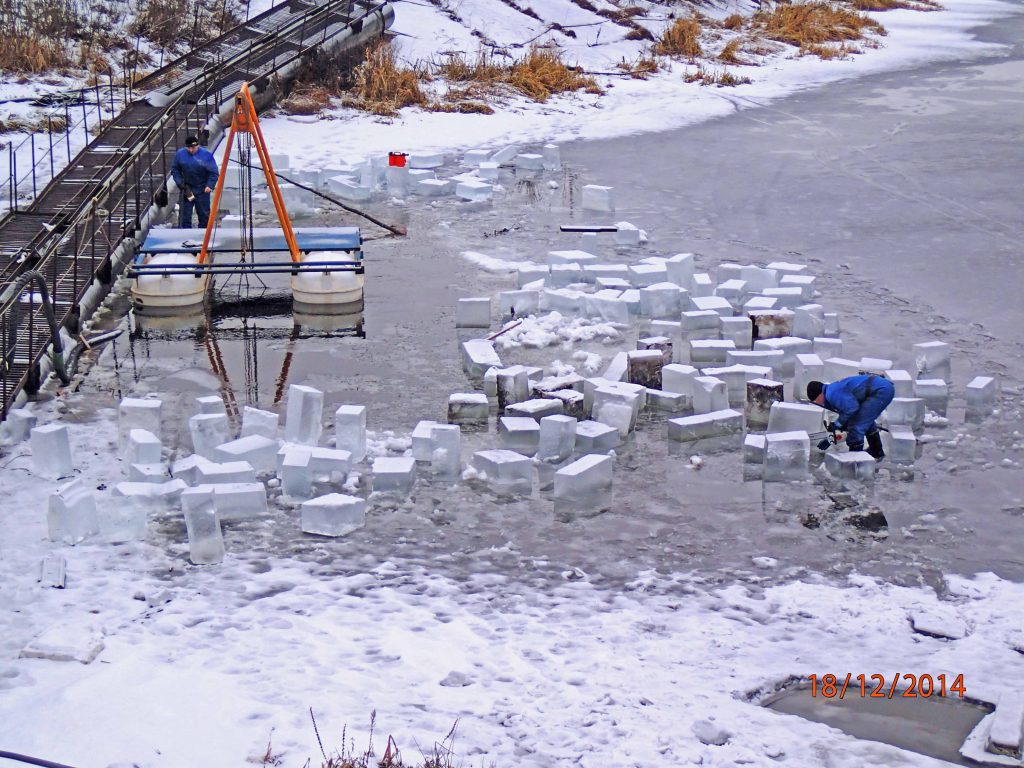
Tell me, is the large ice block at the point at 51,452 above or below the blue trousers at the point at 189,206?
below

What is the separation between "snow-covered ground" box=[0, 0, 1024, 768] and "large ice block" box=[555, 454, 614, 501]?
3.07 feet

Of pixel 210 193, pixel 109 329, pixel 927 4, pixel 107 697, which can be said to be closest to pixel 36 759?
pixel 107 697

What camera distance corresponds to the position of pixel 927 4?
42219mm

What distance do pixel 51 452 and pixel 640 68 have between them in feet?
68.5

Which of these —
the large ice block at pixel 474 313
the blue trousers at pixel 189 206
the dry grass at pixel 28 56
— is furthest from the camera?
the dry grass at pixel 28 56

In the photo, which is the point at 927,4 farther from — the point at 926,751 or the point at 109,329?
the point at 926,751

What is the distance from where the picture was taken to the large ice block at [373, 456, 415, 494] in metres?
8.16

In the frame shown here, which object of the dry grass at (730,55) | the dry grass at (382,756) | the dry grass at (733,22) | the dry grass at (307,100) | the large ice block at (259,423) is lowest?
the dry grass at (382,756)

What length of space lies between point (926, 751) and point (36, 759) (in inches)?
151

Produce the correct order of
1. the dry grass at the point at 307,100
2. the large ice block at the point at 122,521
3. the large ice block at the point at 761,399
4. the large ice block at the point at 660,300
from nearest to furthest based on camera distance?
the large ice block at the point at 122,521
the large ice block at the point at 761,399
the large ice block at the point at 660,300
the dry grass at the point at 307,100

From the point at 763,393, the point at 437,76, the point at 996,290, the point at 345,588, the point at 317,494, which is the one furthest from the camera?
the point at 437,76

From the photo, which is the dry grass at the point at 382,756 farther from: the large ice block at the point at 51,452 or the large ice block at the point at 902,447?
the large ice block at the point at 902,447

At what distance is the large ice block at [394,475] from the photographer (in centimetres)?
816

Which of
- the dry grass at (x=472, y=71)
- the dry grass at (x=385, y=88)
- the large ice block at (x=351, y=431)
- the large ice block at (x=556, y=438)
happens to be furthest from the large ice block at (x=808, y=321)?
the dry grass at (x=472, y=71)
